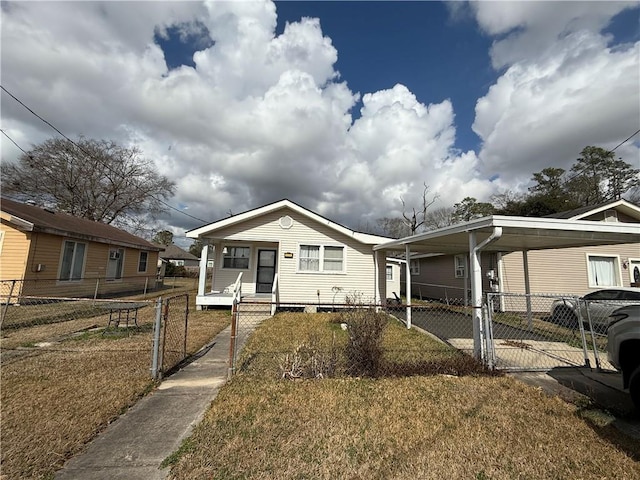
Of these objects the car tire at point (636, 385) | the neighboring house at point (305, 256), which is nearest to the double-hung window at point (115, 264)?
the neighboring house at point (305, 256)

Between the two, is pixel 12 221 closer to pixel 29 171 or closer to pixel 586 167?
pixel 29 171

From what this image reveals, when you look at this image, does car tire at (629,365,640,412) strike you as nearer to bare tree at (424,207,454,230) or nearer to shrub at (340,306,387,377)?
shrub at (340,306,387,377)

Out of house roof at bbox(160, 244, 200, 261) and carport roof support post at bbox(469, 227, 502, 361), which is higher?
house roof at bbox(160, 244, 200, 261)

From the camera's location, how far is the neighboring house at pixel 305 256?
40.1 ft

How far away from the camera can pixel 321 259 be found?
1254cm

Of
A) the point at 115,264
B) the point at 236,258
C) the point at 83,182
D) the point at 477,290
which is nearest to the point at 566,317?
the point at 477,290

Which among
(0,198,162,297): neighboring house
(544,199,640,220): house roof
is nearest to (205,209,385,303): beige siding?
(0,198,162,297): neighboring house

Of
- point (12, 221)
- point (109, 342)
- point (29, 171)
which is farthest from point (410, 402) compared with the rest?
point (29, 171)

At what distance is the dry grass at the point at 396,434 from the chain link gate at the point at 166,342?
1242 millimetres

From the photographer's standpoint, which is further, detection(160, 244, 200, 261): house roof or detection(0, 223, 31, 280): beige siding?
detection(160, 244, 200, 261): house roof

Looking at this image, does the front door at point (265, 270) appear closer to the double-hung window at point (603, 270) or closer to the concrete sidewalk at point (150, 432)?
the concrete sidewalk at point (150, 432)

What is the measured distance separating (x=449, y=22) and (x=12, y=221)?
16644 millimetres

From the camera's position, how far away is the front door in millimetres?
13266

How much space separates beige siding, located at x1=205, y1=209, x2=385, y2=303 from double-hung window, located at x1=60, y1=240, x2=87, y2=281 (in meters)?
6.88
